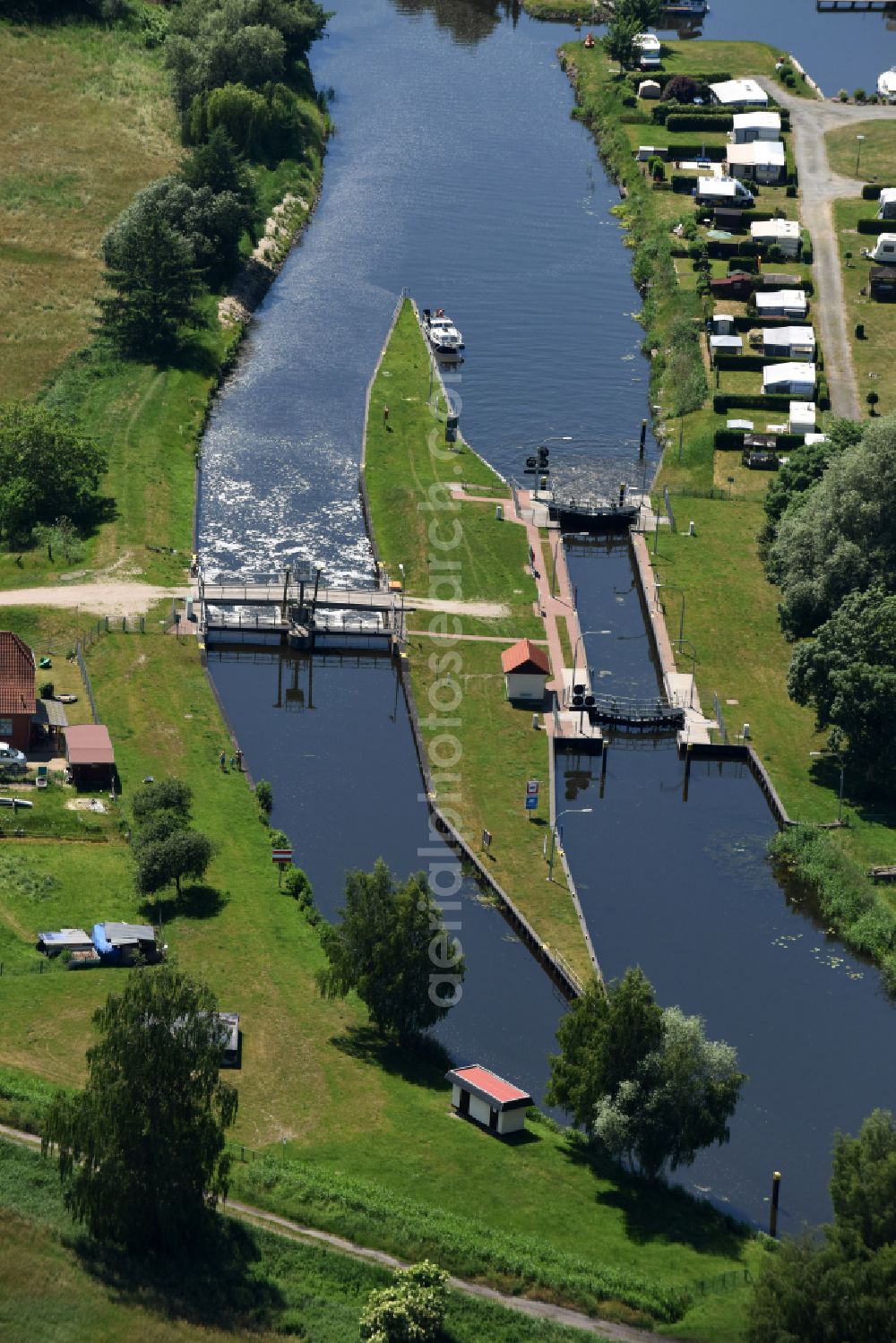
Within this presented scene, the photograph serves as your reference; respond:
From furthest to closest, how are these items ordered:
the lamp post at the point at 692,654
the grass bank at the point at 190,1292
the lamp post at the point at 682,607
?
1. the lamp post at the point at 682,607
2. the lamp post at the point at 692,654
3. the grass bank at the point at 190,1292

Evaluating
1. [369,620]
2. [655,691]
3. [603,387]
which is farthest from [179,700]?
[603,387]

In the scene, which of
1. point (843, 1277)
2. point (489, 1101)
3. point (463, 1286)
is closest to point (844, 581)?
point (489, 1101)

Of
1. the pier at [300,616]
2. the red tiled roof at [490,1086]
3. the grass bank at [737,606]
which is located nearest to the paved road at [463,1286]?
the red tiled roof at [490,1086]

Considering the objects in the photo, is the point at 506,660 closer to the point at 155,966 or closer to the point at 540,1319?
the point at 155,966

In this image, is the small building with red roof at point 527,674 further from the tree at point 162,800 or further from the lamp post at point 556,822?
the tree at point 162,800

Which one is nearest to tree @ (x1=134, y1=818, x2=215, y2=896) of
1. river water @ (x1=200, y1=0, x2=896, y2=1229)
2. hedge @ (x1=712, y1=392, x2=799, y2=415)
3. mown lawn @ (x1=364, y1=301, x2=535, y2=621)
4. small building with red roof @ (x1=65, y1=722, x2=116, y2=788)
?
river water @ (x1=200, y1=0, x2=896, y2=1229)

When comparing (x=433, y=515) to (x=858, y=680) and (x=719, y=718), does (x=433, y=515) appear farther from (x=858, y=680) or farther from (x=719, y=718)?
(x=858, y=680)
